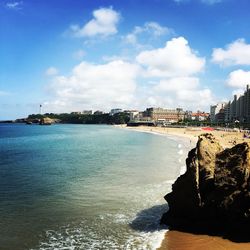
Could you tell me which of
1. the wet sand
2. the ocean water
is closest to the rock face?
the wet sand

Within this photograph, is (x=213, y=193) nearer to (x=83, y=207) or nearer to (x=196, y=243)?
(x=196, y=243)

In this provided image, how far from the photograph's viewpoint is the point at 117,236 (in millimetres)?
18828

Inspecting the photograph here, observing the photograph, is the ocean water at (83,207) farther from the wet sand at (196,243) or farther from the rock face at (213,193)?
the rock face at (213,193)

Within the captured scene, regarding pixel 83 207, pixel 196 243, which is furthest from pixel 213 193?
pixel 83 207

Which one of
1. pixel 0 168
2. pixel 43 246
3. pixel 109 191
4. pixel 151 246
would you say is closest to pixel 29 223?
pixel 43 246

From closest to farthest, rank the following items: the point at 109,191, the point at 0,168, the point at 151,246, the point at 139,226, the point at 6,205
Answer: the point at 151,246
the point at 139,226
the point at 6,205
the point at 109,191
the point at 0,168

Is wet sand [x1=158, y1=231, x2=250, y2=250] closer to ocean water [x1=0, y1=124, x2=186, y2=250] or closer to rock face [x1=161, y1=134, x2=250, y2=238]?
ocean water [x1=0, y1=124, x2=186, y2=250]

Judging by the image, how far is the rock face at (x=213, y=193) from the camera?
57.3 ft

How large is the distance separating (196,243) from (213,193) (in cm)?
257

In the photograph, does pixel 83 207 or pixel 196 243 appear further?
pixel 83 207

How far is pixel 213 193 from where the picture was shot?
18141 millimetres

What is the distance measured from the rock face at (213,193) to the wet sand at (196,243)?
82cm

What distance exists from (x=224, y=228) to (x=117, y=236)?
5335mm

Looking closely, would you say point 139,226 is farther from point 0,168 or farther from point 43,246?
point 0,168
